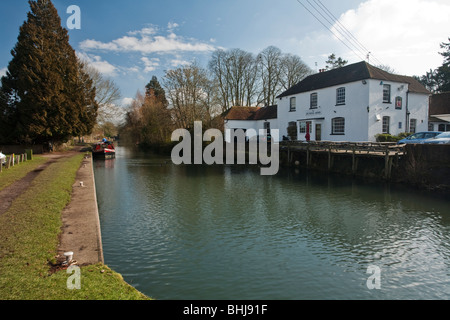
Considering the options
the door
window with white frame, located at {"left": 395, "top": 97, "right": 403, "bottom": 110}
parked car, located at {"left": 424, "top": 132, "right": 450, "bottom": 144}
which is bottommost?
parked car, located at {"left": 424, "top": 132, "right": 450, "bottom": 144}

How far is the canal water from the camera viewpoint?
21.3 feet

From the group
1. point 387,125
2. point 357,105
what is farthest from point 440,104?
point 357,105

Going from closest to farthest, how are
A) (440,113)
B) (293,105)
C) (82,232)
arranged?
(82,232) < (293,105) < (440,113)

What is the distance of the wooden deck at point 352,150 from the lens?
62.1 feet

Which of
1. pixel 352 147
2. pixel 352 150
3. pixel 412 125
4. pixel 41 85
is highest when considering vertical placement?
pixel 41 85

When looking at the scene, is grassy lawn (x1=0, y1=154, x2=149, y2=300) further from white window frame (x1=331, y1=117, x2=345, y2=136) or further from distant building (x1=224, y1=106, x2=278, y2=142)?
distant building (x1=224, y1=106, x2=278, y2=142)

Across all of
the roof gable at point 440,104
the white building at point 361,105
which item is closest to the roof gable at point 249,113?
the white building at point 361,105

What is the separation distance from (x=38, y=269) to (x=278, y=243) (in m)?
6.09

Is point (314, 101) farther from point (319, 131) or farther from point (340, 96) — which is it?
point (340, 96)

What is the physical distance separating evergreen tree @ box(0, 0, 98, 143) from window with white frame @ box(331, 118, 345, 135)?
2559 cm

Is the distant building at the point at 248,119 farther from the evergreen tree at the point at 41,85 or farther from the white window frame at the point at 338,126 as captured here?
the evergreen tree at the point at 41,85

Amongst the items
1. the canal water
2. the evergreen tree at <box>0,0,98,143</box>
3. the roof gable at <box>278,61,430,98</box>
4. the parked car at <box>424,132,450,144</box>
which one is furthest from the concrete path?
the roof gable at <box>278,61,430,98</box>

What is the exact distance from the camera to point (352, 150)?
70.8ft

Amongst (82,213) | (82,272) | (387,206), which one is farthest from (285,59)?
(82,272)
